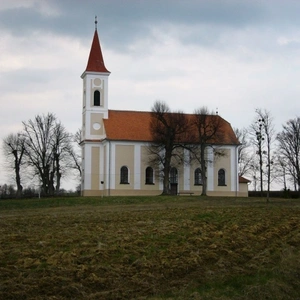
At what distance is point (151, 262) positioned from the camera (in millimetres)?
13461

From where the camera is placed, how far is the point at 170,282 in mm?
11969

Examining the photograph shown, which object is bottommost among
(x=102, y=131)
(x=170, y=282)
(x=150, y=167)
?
(x=170, y=282)

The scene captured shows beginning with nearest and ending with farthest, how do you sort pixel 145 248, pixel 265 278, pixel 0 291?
pixel 0 291, pixel 265 278, pixel 145 248

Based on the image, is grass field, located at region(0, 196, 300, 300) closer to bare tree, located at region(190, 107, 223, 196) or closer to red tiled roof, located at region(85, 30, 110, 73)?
bare tree, located at region(190, 107, 223, 196)

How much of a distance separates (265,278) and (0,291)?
557 cm

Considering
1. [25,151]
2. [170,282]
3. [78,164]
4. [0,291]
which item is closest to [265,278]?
[170,282]

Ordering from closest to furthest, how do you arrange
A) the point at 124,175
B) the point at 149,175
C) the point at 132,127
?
the point at 124,175 → the point at 149,175 → the point at 132,127

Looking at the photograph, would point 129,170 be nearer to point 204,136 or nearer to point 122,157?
point 122,157

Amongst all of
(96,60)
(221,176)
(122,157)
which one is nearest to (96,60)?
(96,60)

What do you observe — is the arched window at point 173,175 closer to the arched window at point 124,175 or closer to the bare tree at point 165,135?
the bare tree at point 165,135

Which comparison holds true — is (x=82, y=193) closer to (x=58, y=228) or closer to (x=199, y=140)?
(x=199, y=140)

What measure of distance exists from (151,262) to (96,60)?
52283 mm

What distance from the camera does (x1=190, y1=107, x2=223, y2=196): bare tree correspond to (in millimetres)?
60062

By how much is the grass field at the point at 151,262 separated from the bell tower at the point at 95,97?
41755 millimetres
